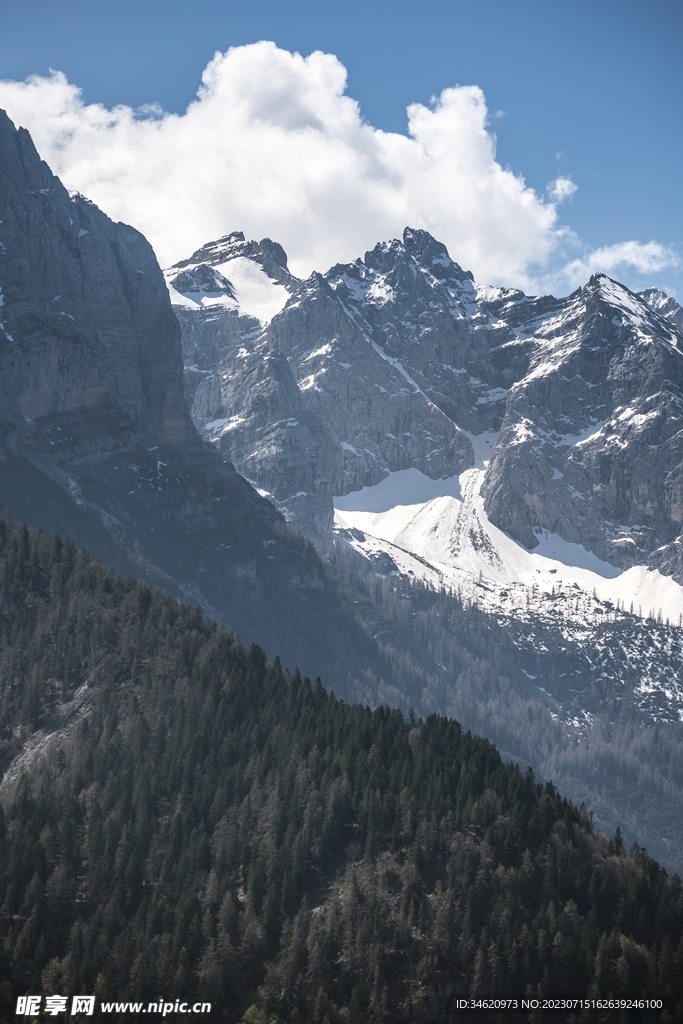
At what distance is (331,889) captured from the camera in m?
173

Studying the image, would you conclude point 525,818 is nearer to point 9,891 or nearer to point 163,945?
point 163,945

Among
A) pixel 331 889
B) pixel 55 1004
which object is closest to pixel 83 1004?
pixel 55 1004

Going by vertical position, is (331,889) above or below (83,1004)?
above

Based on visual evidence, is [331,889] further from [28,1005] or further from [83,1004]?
[28,1005]

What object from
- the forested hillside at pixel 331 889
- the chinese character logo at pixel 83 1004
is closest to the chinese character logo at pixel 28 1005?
the forested hillside at pixel 331 889

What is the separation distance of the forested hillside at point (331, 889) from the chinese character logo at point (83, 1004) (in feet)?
7.53

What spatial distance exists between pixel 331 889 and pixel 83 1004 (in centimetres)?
3183

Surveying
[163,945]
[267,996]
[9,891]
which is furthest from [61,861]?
[267,996]

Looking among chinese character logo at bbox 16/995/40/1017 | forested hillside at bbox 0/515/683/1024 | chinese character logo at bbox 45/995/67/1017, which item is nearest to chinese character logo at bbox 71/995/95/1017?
chinese character logo at bbox 45/995/67/1017

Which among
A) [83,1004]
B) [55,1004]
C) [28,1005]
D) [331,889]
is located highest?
[331,889]

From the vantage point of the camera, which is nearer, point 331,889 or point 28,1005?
point 28,1005

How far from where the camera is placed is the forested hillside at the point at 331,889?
516ft

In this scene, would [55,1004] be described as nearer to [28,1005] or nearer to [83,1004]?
[28,1005]

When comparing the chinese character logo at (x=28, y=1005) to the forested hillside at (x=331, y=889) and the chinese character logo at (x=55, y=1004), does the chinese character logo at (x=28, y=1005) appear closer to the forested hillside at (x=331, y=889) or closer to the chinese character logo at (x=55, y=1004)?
the chinese character logo at (x=55, y=1004)
